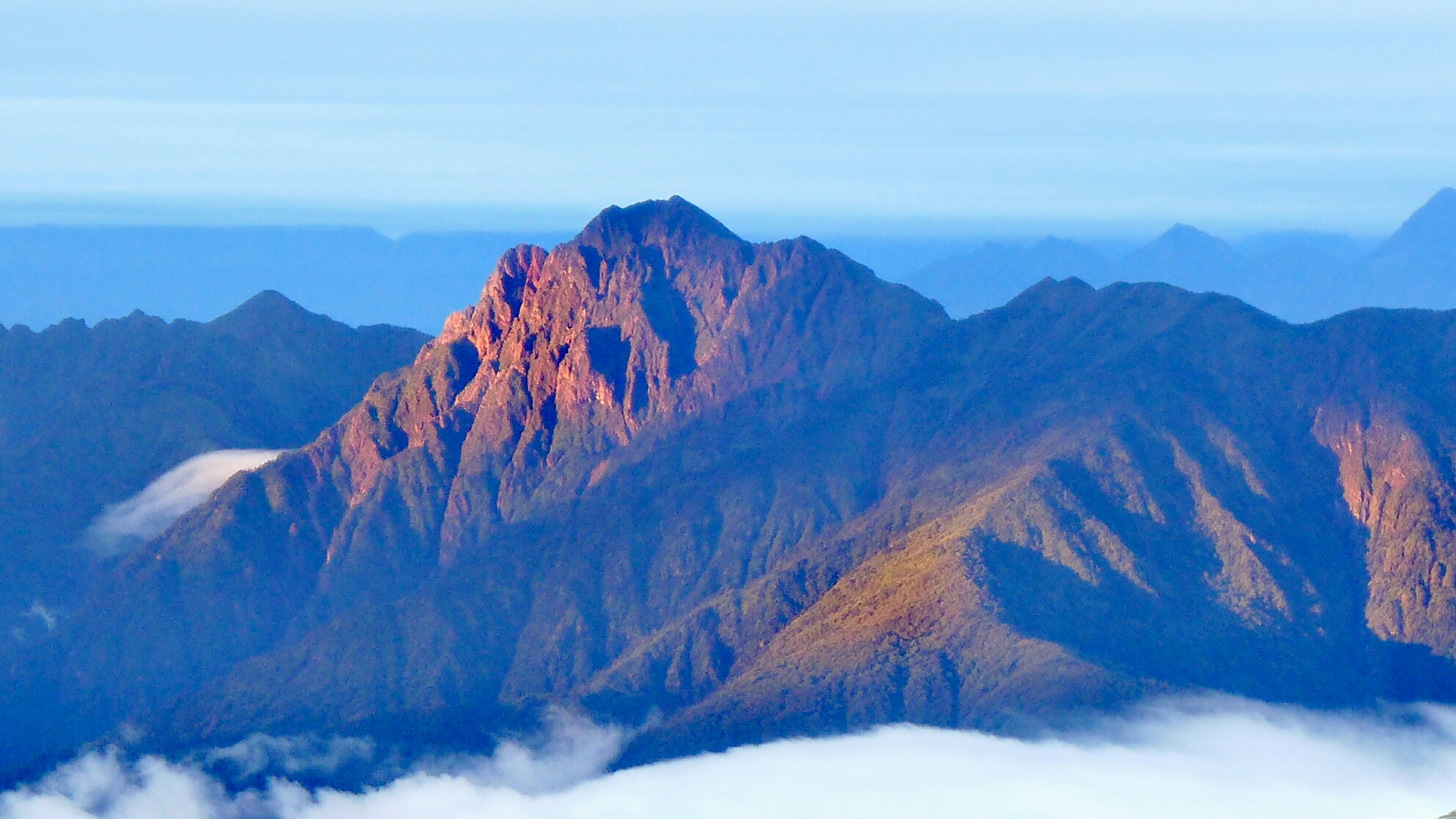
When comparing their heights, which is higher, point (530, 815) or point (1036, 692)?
point (1036, 692)

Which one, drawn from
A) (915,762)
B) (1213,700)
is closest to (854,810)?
(915,762)

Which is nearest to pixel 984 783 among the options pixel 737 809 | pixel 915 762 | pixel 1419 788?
pixel 915 762

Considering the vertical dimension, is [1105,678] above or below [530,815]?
above

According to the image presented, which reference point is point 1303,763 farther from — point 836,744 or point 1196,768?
point 836,744

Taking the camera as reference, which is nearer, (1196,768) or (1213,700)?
(1196,768)

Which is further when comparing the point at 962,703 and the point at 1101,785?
the point at 962,703

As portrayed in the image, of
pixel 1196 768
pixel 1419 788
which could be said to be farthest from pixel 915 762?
pixel 1419 788

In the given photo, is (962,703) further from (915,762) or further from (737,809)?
(737,809)

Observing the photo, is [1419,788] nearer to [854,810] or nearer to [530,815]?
[854,810]
